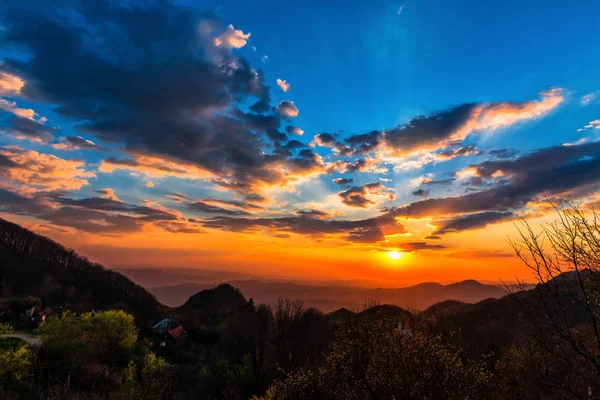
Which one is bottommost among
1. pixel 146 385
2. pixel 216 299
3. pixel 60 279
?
pixel 216 299

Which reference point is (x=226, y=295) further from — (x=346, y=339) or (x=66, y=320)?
(x=346, y=339)

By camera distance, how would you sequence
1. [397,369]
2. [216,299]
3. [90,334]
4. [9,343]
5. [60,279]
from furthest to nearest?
[216,299] → [60,279] → [90,334] → [9,343] → [397,369]

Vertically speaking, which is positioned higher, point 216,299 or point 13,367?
point 13,367

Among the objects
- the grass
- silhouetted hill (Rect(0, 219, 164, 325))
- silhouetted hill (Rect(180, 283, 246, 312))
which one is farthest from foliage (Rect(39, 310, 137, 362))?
silhouetted hill (Rect(180, 283, 246, 312))

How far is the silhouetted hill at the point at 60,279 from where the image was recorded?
106 m

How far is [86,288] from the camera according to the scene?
126 m

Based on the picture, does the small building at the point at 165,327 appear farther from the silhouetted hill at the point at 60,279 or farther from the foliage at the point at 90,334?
the foliage at the point at 90,334

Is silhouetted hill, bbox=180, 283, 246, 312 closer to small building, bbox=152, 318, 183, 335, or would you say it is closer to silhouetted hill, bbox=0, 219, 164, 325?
silhouetted hill, bbox=0, 219, 164, 325

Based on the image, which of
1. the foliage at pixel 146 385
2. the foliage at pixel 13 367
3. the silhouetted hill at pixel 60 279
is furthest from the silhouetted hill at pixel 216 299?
the foliage at pixel 13 367

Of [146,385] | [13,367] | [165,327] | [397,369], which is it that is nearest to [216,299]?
[165,327]

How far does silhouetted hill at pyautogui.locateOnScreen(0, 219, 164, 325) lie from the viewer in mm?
105812

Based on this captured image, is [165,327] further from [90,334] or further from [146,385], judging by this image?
[146,385]

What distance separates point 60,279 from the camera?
406 feet

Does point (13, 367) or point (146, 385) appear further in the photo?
point (146, 385)
